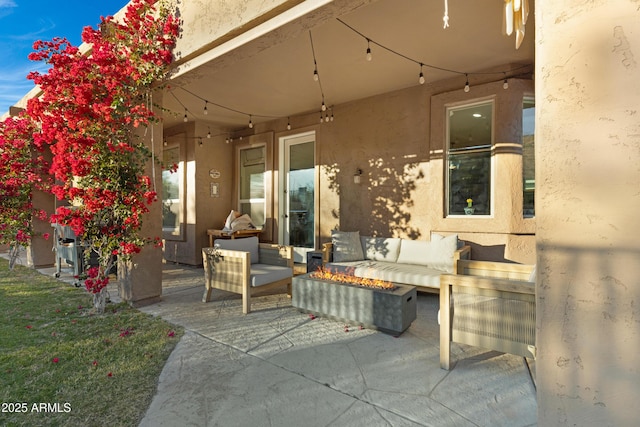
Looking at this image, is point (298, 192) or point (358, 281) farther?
point (298, 192)

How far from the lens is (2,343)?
2855 mm

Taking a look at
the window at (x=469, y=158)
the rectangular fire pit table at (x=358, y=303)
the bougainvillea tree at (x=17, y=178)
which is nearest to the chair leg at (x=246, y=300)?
the rectangular fire pit table at (x=358, y=303)

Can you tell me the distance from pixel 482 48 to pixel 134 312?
16.6ft

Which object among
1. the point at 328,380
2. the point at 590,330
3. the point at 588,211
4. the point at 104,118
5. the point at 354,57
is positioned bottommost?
the point at 328,380

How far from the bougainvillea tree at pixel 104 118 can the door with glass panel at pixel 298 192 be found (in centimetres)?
319

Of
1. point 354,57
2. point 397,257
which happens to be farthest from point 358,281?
point 354,57

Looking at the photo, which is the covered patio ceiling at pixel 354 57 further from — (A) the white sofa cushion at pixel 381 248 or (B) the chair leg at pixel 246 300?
(A) the white sofa cushion at pixel 381 248

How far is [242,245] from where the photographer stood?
4.42 meters

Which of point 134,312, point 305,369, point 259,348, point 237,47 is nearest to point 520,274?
point 305,369

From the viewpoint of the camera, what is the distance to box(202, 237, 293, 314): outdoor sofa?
3.73 meters

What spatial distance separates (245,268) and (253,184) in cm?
398

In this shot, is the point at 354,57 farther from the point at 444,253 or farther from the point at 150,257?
the point at 150,257

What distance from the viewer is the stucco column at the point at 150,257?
156 inches

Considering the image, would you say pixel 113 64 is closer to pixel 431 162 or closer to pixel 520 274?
pixel 431 162
